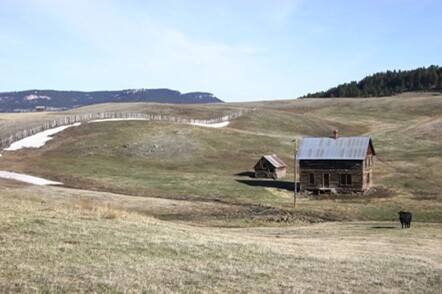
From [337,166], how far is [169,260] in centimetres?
4839

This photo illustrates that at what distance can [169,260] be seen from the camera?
17078mm

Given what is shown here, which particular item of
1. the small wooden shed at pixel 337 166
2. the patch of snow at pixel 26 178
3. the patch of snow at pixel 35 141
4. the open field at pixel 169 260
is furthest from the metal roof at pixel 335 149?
the patch of snow at pixel 35 141

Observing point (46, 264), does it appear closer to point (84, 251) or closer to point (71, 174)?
point (84, 251)

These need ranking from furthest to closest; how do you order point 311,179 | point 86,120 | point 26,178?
point 86,120 < point 311,179 < point 26,178

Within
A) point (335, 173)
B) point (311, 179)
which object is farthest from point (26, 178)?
point (335, 173)

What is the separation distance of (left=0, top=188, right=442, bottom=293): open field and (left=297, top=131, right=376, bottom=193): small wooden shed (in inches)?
1422

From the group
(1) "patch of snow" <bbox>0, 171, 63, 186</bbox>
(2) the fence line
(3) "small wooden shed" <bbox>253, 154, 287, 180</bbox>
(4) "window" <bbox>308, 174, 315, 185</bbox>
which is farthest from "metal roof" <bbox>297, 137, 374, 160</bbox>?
(2) the fence line

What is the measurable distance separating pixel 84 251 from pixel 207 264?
3.64 meters

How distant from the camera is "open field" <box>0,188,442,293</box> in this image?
13703 millimetres

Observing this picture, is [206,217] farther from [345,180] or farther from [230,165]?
[230,165]

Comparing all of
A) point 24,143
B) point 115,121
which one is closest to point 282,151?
point 115,121

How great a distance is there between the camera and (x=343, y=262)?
64.7ft

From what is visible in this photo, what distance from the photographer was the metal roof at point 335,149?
63000mm

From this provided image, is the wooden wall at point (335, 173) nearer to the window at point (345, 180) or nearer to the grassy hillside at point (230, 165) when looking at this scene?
the window at point (345, 180)
